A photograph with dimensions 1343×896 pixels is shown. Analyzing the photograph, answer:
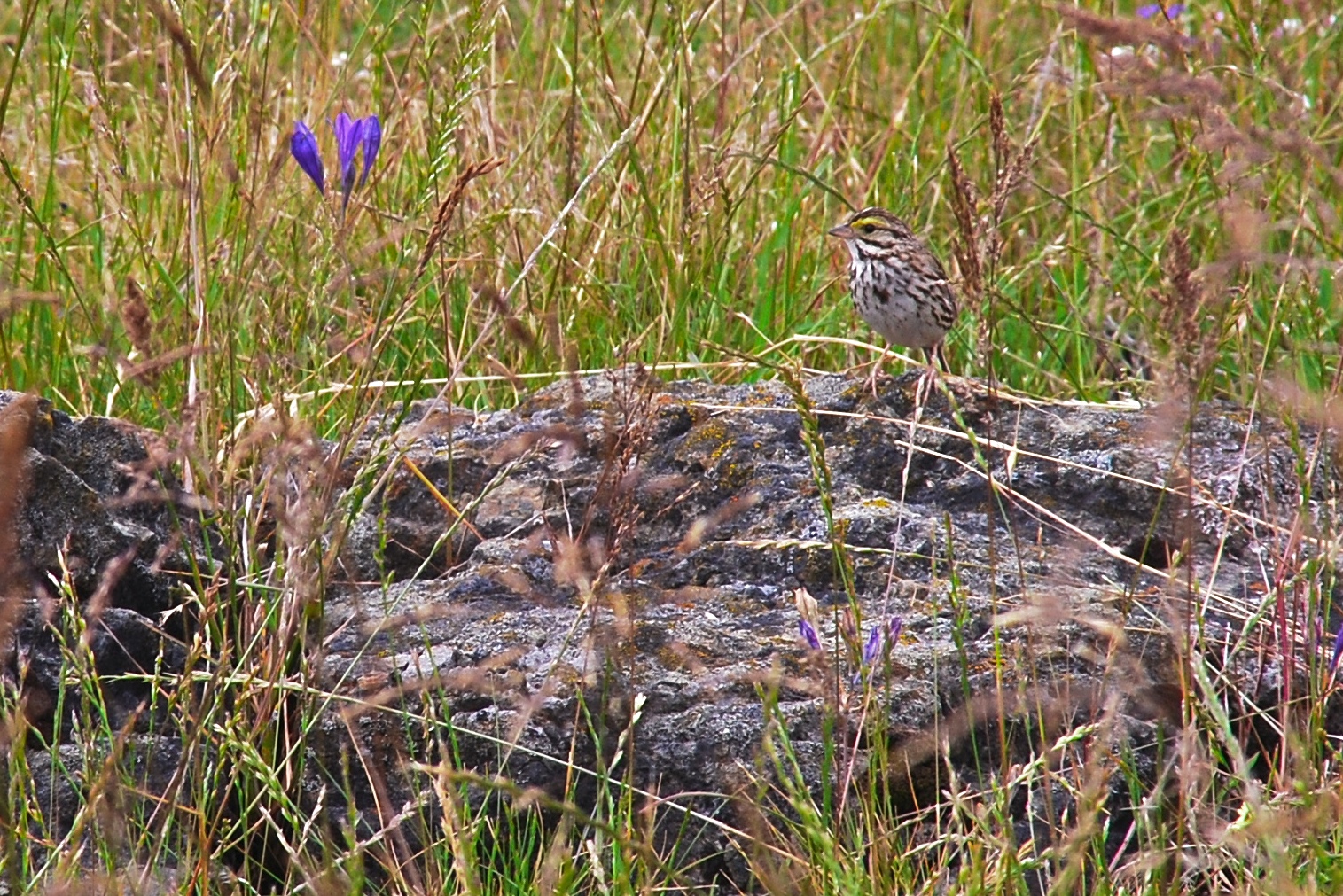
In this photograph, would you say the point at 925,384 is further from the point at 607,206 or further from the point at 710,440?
the point at 607,206

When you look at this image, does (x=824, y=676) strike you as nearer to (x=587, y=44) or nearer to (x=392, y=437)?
(x=392, y=437)

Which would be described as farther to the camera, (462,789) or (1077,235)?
(1077,235)

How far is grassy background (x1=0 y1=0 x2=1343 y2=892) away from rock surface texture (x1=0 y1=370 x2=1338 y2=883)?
0.14 metres

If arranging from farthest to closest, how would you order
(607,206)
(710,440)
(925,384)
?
(607,206) → (925,384) → (710,440)

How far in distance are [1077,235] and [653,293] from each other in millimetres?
1241

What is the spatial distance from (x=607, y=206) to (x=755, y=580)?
1944 mm

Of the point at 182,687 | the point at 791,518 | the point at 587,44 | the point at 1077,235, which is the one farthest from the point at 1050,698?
the point at 587,44

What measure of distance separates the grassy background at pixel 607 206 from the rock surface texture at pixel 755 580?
14 centimetres

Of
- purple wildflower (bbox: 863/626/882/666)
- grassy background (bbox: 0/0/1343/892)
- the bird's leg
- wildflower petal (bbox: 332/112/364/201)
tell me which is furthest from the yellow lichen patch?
wildflower petal (bbox: 332/112/364/201)

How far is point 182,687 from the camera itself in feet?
6.39

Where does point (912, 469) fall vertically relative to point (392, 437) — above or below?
below

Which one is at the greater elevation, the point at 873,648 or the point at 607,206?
the point at 607,206

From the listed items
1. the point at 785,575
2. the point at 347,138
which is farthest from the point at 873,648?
the point at 347,138

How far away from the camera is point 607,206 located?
4.54 meters
